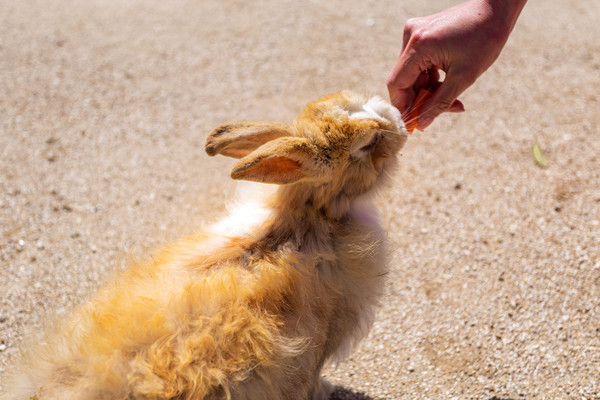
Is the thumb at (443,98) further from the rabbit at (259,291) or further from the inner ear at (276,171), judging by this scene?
the inner ear at (276,171)

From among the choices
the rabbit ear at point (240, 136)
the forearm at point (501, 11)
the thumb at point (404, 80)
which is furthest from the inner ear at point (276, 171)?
the forearm at point (501, 11)

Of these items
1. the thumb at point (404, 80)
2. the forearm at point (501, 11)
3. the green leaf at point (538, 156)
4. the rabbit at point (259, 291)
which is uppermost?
the forearm at point (501, 11)

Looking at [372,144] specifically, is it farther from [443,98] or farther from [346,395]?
[346,395]

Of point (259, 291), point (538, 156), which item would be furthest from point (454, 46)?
point (538, 156)

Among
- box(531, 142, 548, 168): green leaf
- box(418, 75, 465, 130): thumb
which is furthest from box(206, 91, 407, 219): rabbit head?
box(531, 142, 548, 168): green leaf

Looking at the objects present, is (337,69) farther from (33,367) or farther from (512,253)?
(33,367)

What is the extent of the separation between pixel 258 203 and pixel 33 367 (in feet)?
4.54

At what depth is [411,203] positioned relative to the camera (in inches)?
187

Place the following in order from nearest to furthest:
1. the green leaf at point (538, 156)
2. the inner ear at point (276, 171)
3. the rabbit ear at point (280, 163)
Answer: the rabbit ear at point (280, 163), the inner ear at point (276, 171), the green leaf at point (538, 156)

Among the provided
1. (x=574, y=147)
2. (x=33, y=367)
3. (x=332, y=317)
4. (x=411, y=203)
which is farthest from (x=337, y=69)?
(x=33, y=367)

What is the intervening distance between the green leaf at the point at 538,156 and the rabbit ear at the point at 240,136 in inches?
116

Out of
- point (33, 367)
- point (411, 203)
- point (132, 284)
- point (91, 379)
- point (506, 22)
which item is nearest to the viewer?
point (91, 379)

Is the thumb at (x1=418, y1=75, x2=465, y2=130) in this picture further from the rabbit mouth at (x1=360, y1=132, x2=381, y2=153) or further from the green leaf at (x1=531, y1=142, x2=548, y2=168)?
the green leaf at (x1=531, y1=142, x2=548, y2=168)

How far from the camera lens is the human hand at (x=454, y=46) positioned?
10.1 feet
